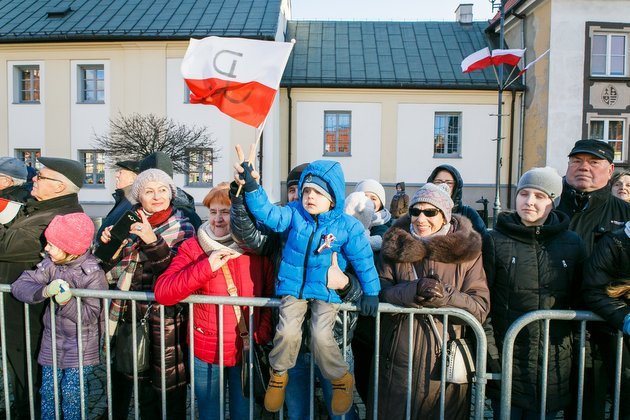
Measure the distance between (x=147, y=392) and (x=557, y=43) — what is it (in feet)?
66.0

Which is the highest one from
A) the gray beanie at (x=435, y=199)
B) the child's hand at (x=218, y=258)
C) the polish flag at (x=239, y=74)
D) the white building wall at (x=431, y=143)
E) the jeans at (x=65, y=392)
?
the white building wall at (x=431, y=143)

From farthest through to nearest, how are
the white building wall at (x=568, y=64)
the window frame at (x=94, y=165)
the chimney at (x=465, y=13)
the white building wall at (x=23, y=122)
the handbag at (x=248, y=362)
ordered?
1. the chimney at (x=465, y=13)
2. the white building wall at (x=23, y=122)
3. the window frame at (x=94, y=165)
4. the white building wall at (x=568, y=64)
5. the handbag at (x=248, y=362)

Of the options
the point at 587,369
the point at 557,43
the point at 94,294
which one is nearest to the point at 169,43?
the point at 557,43

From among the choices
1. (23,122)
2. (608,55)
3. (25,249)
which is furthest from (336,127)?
(25,249)

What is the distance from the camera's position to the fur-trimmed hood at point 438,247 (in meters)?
2.49

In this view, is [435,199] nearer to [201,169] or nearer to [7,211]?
[7,211]

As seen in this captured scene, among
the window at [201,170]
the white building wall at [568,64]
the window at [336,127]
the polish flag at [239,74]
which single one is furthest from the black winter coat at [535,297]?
the window at [336,127]

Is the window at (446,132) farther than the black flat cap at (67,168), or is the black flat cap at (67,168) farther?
the window at (446,132)

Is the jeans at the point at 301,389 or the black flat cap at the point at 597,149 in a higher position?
the black flat cap at the point at 597,149

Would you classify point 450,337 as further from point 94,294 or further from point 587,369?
point 94,294

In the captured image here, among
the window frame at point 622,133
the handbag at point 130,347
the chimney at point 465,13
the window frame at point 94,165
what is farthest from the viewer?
the chimney at point 465,13

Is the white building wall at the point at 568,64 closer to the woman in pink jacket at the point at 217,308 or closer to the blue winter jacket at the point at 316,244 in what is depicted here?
the blue winter jacket at the point at 316,244

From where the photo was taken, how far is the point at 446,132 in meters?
20.5

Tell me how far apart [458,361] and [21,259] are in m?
3.09
